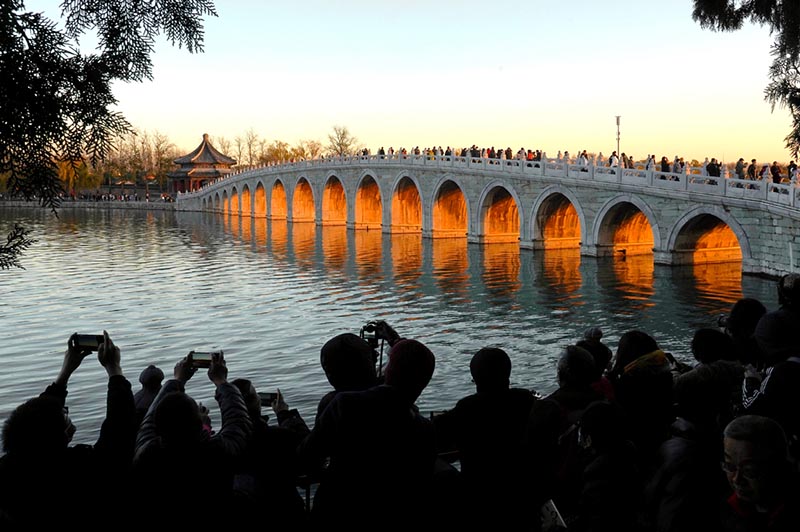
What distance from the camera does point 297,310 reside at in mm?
19062

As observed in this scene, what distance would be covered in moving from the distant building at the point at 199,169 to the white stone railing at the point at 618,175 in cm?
5171

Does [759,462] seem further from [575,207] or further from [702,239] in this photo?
[575,207]

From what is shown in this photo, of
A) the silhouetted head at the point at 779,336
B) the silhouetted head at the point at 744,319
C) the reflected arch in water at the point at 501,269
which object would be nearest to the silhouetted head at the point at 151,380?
the silhouetted head at the point at 779,336

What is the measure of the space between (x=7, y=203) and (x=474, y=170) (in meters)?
70.8

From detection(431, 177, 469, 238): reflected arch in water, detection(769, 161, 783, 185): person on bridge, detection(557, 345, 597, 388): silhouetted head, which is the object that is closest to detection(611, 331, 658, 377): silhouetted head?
detection(557, 345, 597, 388): silhouetted head

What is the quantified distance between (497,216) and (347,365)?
31857 mm

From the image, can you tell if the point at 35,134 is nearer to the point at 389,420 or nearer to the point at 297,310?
the point at 389,420

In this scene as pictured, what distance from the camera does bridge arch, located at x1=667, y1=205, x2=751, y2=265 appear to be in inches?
931

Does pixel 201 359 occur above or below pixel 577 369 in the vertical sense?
above

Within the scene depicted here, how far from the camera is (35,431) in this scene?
3.14 metres

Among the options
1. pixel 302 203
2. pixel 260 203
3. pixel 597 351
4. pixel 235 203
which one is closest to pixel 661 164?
pixel 597 351

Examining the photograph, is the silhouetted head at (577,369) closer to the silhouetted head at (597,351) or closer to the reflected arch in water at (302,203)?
the silhouetted head at (597,351)

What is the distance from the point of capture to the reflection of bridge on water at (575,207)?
21.4m

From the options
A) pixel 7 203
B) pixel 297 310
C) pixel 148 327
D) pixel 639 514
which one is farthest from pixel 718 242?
pixel 7 203
